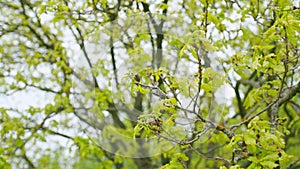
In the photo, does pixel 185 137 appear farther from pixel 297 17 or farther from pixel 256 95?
pixel 297 17

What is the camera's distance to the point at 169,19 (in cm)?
333

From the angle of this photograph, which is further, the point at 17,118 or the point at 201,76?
A: the point at 17,118

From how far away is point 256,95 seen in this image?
332 cm

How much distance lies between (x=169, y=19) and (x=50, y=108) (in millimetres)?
1905

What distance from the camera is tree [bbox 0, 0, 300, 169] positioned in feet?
8.61

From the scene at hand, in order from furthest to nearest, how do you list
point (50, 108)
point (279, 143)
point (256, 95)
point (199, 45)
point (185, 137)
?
1. point (50, 108)
2. point (256, 95)
3. point (185, 137)
4. point (199, 45)
5. point (279, 143)

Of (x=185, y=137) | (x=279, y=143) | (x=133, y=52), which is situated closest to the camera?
(x=279, y=143)

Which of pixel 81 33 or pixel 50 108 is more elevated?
pixel 81 33

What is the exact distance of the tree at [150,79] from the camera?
8.61ft

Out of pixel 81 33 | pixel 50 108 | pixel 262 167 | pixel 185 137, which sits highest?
pixel 81 33

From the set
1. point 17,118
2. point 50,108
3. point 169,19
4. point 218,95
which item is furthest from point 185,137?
point 17,118

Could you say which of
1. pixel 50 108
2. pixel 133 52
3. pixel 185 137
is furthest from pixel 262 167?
pixel 50 108

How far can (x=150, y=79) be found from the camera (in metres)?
2.60

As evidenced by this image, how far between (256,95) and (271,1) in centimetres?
66
